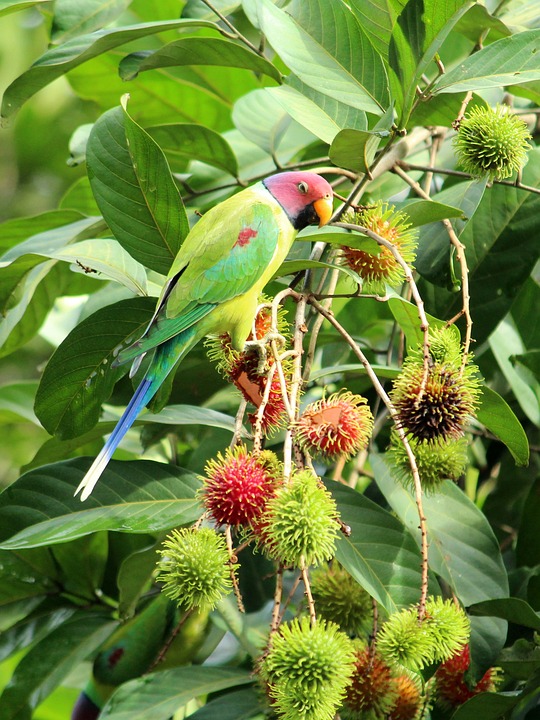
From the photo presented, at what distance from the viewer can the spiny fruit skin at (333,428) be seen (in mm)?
1309

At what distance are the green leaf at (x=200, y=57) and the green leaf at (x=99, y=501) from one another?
2.97ft

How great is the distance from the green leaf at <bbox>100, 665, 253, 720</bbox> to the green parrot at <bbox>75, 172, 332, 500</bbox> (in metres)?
0.56

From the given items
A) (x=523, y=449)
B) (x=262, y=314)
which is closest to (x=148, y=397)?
(x=262, y=314)

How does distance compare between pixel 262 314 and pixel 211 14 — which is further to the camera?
pixel 211 14

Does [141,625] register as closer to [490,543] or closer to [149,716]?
[149,716]

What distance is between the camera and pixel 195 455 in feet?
6.64

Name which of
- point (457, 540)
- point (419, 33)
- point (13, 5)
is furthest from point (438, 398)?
point (13, 5)

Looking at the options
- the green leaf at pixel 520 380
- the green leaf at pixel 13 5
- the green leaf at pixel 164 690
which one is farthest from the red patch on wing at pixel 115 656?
the green leaf at pixel 13 5

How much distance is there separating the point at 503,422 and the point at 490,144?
53 centimetres

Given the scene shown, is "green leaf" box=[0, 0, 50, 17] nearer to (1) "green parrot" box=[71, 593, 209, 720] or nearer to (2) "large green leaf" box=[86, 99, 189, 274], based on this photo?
(2) "large green leaf" box=[86, 99, 189, 274]

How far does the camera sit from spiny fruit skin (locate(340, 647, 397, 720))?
1379 millimetres

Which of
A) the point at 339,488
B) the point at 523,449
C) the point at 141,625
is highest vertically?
the point at 523,449

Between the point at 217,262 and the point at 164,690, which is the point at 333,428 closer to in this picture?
the point at 217,262

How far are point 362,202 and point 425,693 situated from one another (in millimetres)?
1162
